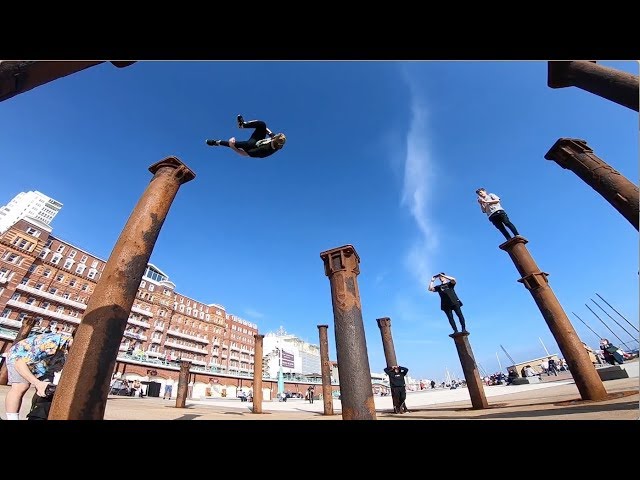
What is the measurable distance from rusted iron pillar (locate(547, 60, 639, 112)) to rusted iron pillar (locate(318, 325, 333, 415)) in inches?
422

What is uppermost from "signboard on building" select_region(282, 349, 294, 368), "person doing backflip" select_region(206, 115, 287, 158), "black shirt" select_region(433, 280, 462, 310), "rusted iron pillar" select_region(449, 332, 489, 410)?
"signboard on building" select_region(282, 349, 294, 368)

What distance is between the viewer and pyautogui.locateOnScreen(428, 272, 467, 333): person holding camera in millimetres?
8578

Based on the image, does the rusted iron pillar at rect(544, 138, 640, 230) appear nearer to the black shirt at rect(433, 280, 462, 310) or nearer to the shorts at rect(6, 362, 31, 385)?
the black shirt at rect(433, 280, 462, 310)

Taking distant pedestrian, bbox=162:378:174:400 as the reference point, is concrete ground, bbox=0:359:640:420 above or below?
below

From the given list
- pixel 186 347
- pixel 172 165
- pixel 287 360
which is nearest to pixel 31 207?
pixel 186 347

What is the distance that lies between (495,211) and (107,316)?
9255 millimetres

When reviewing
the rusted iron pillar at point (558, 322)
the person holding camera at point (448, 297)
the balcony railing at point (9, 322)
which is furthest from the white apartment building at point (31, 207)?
the rusted iron pillar at point (558, 322)

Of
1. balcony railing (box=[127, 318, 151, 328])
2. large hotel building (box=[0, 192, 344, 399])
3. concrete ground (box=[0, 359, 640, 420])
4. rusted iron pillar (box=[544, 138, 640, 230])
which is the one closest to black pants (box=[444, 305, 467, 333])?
concrete ground (box=[0, 359, 640, 420])

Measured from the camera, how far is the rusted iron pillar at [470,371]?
6.93 m
